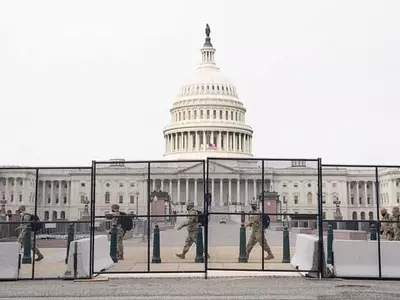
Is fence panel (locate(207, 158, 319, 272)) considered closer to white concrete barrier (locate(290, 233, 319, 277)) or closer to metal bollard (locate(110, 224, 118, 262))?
white concrete barrier (locate(290, 233, 319, 277))

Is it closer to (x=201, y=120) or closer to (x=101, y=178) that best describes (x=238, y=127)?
(x=201, y=120)

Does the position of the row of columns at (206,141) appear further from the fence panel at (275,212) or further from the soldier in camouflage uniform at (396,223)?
the soldier in camouflage uniform at (396,223)

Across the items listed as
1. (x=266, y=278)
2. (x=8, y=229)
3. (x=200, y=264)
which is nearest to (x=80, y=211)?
(x=8, y=229)

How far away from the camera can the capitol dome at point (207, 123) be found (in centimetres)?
13650

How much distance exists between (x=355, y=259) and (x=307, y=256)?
57.1 inches

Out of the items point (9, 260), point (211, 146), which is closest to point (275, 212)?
point (9, 260)

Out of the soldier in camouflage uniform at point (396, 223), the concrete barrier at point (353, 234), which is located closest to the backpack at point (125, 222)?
the soldier in camouflage uniform at point (396, 223)

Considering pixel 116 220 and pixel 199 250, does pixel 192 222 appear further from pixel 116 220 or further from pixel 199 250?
pixel 116 220

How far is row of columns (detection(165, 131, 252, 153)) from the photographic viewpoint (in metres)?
137

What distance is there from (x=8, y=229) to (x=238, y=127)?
119119mm

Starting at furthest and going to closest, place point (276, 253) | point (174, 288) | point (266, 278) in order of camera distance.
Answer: point (276, 253), point (266, 278), point (174, 288)

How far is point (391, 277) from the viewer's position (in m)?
15.7

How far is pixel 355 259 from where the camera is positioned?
16062 millimetres

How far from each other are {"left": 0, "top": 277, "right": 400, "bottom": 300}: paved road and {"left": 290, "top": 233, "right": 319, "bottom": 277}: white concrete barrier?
0.93 metres
